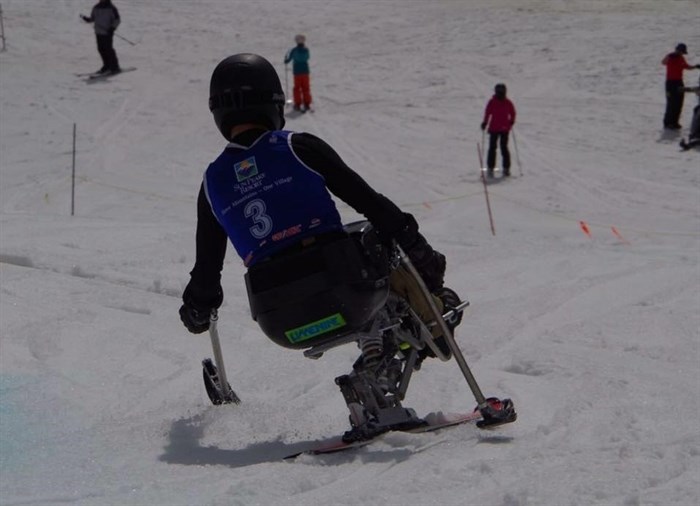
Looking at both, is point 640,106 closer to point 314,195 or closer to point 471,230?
point 471,230

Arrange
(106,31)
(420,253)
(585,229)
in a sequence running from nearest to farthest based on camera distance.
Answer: (420,253)
(585,229)
(106,31)

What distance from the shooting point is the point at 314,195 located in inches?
160

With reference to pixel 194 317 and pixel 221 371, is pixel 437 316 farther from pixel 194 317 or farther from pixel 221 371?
pixel 221 371

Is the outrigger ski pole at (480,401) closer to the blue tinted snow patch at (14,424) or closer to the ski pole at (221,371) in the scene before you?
the ski pole at (221,371)

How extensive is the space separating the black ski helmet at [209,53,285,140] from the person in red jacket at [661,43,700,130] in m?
14.9

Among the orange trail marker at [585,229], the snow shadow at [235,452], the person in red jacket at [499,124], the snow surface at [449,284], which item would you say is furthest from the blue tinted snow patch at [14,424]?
the person in red jacket at [499,124]

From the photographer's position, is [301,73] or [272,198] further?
[301,73]

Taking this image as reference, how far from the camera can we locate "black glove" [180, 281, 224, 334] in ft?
14.9

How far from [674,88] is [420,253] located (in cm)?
1472

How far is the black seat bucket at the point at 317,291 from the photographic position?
399 cm

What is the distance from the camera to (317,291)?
3992 millimetres

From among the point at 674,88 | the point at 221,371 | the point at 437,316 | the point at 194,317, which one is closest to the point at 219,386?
the point at 221,371

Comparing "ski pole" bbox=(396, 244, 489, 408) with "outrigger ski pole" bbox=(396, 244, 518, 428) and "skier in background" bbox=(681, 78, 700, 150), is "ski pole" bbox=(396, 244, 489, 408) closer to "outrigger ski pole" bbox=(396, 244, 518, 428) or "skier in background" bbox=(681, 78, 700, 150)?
"outrigger ski pole" bbox=(396, 244, 518, 428)

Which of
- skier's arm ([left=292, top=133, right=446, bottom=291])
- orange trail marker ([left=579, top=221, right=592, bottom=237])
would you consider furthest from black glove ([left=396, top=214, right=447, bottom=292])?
orange trail marker ([left=579, top=221, right=592, bottom=237])
